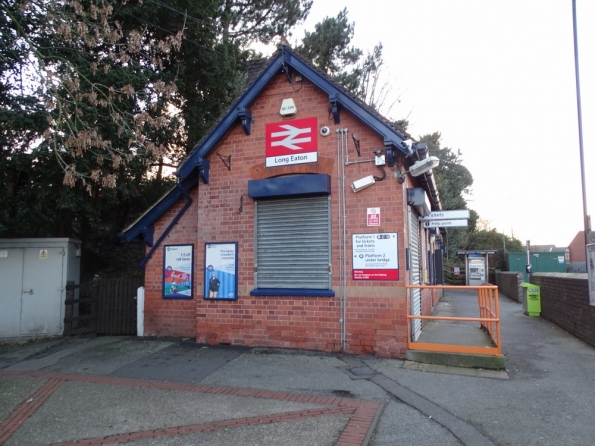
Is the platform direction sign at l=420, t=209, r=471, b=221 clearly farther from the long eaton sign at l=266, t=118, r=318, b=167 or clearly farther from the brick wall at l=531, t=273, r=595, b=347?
the long eaton sign at l=266, t=118, r=318, b=167

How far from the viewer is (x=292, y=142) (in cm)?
895

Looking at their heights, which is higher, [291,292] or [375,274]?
[375,274]

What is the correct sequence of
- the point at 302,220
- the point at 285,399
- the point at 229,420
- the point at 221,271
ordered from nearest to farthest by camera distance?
the point at 229,420
the point at 285,399
the point at 302,220
the point at 221,271

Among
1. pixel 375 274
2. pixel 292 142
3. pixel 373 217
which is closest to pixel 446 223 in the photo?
pixel 373 217

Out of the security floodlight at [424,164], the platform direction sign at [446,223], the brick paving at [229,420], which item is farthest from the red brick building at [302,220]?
the brick paving at [229,420]

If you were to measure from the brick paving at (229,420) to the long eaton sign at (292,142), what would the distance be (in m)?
4.45

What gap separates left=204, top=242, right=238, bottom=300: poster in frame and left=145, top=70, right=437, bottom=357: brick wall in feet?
0.38

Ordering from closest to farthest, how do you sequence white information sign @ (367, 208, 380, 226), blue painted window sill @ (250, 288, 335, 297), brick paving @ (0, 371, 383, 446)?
brick paving @ (0, 371, 383, 446) < white information sign @ (367, 208, 380, 226) < blue painted window sill @ (250, 288, 335, 297)

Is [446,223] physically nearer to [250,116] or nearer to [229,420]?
[250,116]

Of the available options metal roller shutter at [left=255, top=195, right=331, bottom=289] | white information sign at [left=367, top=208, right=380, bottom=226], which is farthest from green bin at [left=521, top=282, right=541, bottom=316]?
metal roller shutter at [left=255, top=195, right=331, bottom=289]

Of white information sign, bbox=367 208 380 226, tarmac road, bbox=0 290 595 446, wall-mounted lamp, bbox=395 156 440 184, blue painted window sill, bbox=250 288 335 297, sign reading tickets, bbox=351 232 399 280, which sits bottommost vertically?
tarmac road, bbox=0 290 595 446

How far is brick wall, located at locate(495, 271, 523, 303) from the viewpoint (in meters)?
20.0

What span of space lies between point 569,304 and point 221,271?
8.47 m

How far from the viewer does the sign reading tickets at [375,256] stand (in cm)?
804
